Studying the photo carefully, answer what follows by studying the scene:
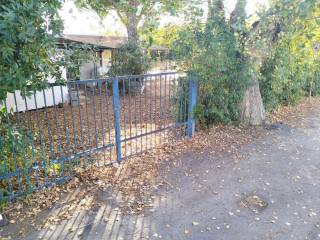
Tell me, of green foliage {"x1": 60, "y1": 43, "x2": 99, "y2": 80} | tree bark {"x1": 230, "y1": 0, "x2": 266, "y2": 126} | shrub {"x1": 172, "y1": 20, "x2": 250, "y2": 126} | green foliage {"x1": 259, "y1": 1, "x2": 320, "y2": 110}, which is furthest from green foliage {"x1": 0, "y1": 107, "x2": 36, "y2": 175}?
tree bark {"x1": 230, "y1": 0, "x2": 266, "y2": 126}

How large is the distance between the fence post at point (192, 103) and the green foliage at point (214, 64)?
215mm

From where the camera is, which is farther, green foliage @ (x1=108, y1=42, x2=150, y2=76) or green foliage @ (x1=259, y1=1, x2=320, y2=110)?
green foliage @ (x1=108, y1=42, x2=150, y2=76)

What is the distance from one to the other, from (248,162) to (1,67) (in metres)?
4.36

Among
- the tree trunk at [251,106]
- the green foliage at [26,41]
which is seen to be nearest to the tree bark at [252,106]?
the tree trunk at [251,106]

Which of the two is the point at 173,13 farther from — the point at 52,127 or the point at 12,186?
the point at 52,127

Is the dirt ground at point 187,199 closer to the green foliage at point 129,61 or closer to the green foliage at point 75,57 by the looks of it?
the green foliage at point 75,57

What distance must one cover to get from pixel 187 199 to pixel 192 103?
263 centimetres

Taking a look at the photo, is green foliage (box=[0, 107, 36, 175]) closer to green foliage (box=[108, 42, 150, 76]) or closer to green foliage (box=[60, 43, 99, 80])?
green foliage (box=[60, 43, 99, 80])

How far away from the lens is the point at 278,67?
7.45 meters

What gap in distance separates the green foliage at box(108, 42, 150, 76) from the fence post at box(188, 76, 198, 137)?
729 centimetres

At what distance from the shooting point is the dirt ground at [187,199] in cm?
308

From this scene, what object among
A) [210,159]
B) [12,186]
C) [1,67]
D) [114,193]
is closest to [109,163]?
[114,193]

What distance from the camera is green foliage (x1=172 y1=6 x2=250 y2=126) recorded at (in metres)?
5.66

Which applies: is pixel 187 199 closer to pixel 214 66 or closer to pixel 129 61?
pixel 214 66
